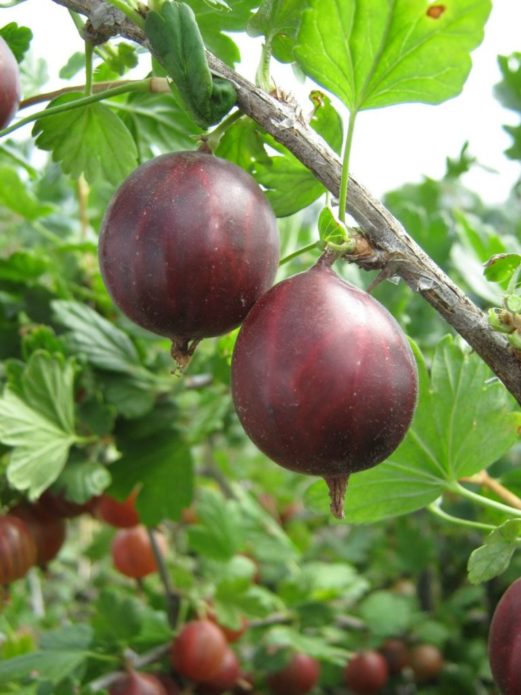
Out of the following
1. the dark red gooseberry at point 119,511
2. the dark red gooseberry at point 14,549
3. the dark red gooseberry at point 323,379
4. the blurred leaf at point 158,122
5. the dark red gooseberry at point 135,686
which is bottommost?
the dark red gooseberry at point 135,686

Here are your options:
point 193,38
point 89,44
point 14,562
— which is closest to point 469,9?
point 193,38

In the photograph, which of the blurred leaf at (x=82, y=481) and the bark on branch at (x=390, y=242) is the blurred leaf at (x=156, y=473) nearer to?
the blurred leaf at (x=82, y=481)

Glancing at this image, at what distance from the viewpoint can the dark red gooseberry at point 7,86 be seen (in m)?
0.63

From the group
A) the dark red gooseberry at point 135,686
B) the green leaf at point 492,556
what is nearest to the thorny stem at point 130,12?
the green leaf at point 492,556

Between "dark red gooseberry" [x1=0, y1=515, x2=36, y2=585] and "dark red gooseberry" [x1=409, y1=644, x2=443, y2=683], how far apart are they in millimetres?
815

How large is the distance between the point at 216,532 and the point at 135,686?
1.26ft

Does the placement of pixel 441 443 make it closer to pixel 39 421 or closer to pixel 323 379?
pixel 323 379

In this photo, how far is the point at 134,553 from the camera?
4.42ft

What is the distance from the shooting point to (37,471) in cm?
94

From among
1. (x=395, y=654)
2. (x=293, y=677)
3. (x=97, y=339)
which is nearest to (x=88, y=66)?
(x=97, y=339)

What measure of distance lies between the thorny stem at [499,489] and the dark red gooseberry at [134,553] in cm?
65

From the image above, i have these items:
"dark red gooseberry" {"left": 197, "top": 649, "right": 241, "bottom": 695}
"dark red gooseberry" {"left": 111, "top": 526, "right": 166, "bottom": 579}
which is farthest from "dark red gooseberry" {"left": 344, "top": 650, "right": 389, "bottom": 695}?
"dark red gooseberry" {"left": 111, "top": 526, "right": 166, "bottom": 579}

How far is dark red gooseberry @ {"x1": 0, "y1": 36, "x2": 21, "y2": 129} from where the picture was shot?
0.63m

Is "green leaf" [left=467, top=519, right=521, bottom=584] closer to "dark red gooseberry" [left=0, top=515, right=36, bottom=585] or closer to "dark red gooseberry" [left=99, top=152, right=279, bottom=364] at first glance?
"dark red gooseberry" [left=99, top=152, right=279, bottom=364]
